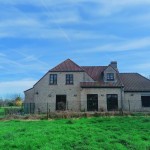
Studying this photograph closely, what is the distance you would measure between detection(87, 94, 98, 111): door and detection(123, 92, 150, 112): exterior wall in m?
3.84

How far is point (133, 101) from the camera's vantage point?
113ft

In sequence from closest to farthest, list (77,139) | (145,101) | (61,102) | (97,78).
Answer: (77,139) < (61,102) < (145,101) < (97,78)

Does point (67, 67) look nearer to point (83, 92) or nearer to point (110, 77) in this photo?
point (83, 92)

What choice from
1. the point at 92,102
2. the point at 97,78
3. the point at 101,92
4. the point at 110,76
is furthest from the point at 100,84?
the point at 92,102

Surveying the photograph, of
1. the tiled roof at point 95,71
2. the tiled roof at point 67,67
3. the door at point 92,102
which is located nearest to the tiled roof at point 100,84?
the door at point 92,102

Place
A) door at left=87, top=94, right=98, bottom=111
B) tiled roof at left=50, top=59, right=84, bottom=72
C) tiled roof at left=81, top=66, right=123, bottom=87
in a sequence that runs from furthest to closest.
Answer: tiled roof at left=50, top=59, right=84, bottom=72
tiled roof at left=81, top=66, right=123, bottom=87
door at left=87, top=94, right=98, bottom=111

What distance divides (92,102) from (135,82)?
23.6 feet

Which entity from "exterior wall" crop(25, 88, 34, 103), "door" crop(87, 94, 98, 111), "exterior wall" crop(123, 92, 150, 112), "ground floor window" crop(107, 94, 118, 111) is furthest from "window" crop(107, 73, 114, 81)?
"exterior wall" crop(25, 88, 34, 103)

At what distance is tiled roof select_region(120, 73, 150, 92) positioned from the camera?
3506 cm

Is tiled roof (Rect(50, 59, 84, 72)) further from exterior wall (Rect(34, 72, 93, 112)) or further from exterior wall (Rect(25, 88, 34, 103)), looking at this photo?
exterior wall (Rect(25, 88, 34, 103))

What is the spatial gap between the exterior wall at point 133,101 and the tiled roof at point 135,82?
2.22ft

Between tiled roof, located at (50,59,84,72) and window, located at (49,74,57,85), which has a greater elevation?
tiled roof, located at (50,59,84,72)

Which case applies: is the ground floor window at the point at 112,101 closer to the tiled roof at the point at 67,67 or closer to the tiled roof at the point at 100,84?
the tiled roof at the point at 100,84

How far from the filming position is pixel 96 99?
34.7 meters
